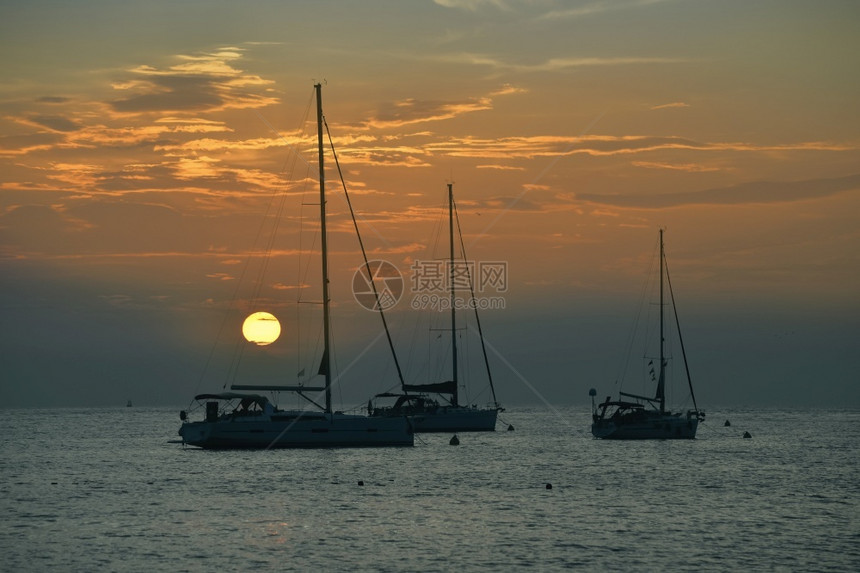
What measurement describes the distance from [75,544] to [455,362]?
6010cm

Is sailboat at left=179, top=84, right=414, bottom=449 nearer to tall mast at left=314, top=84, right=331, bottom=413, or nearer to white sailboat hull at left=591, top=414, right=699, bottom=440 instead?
tall mast at left=314, top=84, right=331, bottom=413


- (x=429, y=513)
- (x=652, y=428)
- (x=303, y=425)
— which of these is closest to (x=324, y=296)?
(x=303, y=425)

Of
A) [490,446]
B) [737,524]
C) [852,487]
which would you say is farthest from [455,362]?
[737,524]

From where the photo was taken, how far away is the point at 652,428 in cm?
8900

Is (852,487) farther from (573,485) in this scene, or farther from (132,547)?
(132,547)

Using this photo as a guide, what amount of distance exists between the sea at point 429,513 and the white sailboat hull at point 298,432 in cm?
186

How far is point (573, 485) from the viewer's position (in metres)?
60.0

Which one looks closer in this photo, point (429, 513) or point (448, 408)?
point (429, 513)

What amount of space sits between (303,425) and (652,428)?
3469cm

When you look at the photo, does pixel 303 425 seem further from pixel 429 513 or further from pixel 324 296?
pixel 429 513

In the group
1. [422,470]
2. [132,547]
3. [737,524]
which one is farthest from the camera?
[422,470]

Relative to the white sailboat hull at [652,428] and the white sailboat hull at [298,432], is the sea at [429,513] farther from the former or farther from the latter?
the white sailboat hull at [652,428]

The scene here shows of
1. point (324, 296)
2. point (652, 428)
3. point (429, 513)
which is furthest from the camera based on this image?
point (652, 428)

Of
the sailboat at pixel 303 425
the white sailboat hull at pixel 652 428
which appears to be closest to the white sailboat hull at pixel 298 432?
the sailboat at pixel 303 425
